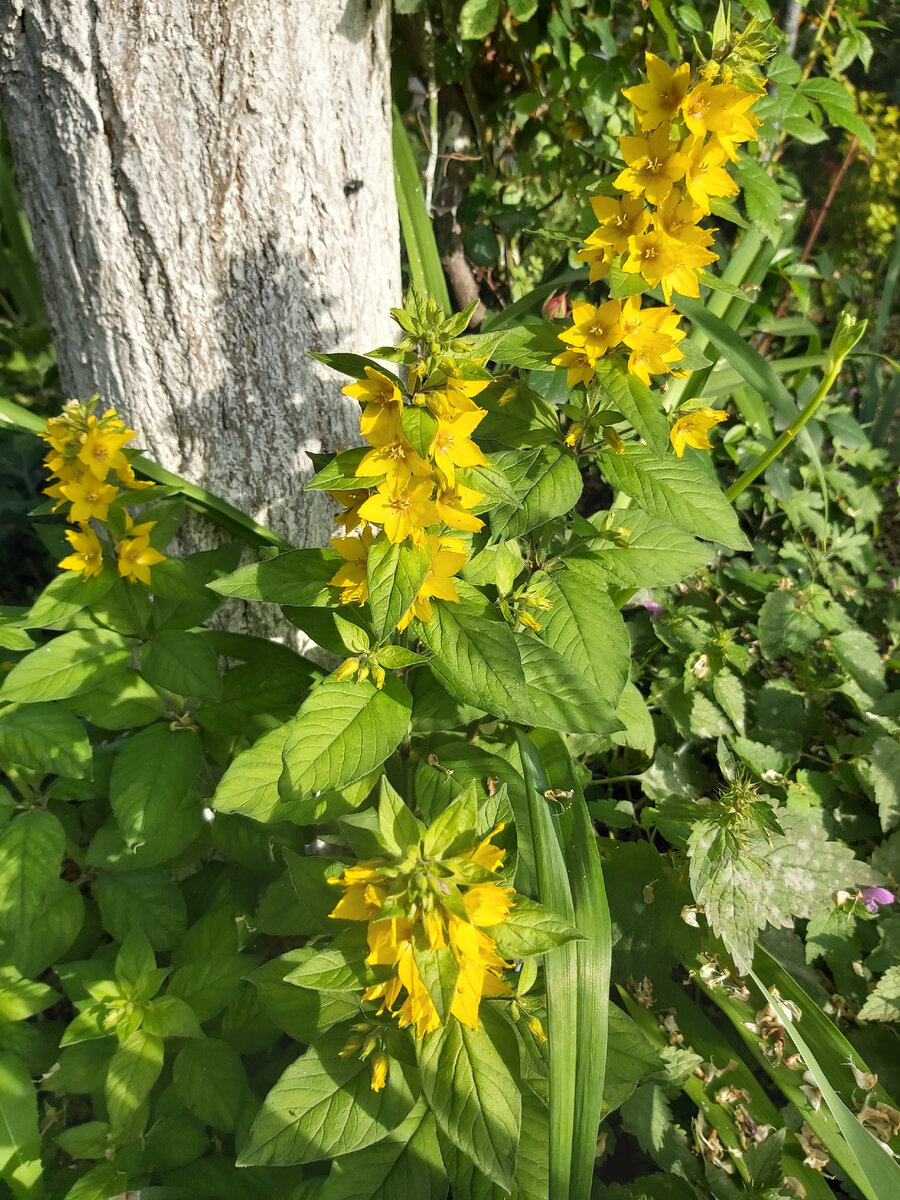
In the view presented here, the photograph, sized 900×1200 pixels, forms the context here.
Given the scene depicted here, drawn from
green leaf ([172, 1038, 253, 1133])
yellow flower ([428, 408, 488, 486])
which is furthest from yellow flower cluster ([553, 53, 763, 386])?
green leaf ([172, 1038, 253, 1133])

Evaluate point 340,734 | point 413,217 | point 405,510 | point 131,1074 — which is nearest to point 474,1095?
point 340,734

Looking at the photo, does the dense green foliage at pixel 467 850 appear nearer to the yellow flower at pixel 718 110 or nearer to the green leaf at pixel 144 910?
the green leaf at pixel 144 910

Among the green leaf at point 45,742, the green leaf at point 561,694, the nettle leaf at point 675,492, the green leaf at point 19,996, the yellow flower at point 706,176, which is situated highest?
the yellow flower at point 706,176

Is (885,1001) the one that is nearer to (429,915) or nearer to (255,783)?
(429,915)

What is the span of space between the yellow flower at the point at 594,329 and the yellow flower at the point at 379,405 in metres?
0.29

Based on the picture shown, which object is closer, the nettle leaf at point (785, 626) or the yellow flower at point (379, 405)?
the yellow flower at point (379, 405)

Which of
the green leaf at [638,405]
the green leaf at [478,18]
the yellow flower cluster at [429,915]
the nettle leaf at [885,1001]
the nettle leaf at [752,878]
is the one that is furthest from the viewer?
the green leaf at [478,18]

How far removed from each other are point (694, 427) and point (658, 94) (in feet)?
1.54

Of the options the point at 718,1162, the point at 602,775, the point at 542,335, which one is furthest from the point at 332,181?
the point at 718,1162

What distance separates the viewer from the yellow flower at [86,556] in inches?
47.8

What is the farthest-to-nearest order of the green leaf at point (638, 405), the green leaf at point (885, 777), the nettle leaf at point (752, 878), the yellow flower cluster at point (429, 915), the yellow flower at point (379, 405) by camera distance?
the green leaf at point (885, 777) → the nettle leaf at point (752, 878) → the green leaf at point (638, 405) → the yellow flower at point (379, 405) → the yellow flower cluster at point (429, 915)

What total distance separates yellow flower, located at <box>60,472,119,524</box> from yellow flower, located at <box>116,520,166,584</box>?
5cm

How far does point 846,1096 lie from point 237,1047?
1074mm

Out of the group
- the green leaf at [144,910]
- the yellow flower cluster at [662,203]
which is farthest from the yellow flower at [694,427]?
the green leaf at [144,910]
